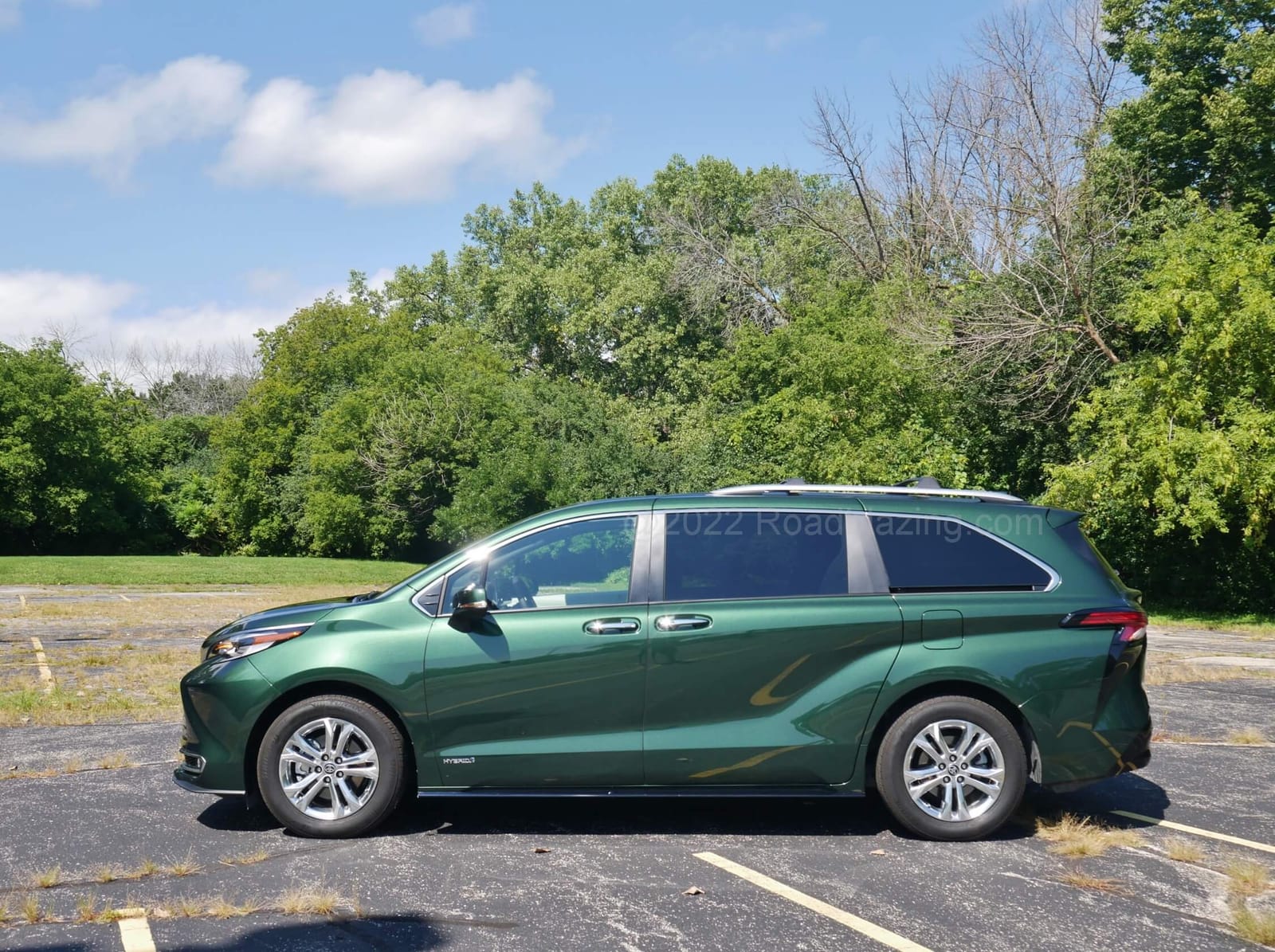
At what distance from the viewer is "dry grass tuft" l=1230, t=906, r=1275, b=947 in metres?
4.45

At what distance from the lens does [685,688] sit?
587 cm

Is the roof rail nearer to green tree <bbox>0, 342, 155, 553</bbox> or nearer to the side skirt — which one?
the side skirt

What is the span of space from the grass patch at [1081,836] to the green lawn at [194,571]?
26.2 meters

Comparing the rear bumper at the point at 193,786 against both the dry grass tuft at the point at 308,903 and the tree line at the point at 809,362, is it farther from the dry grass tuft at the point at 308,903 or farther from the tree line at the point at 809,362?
the tree line at the point at 809,362

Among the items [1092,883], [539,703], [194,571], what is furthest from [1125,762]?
[194,571]

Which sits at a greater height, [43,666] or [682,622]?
[682,622]

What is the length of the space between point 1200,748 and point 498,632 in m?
5.54

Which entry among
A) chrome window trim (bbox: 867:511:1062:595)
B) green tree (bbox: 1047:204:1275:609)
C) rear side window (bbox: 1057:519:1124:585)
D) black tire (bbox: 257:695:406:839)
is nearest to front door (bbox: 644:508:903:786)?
chrome window trim (bbox: 867:511:1062:595)

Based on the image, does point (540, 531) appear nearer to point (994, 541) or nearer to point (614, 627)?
point (614, 627)

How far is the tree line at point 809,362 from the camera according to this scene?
80.6 ft

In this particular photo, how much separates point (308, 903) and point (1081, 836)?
378 cm

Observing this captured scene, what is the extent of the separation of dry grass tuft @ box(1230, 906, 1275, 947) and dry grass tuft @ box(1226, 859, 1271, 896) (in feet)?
1.13

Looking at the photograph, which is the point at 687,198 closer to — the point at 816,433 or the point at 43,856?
the point at 816,433

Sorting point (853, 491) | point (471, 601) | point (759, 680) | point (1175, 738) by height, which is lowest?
point (1175, 738)
